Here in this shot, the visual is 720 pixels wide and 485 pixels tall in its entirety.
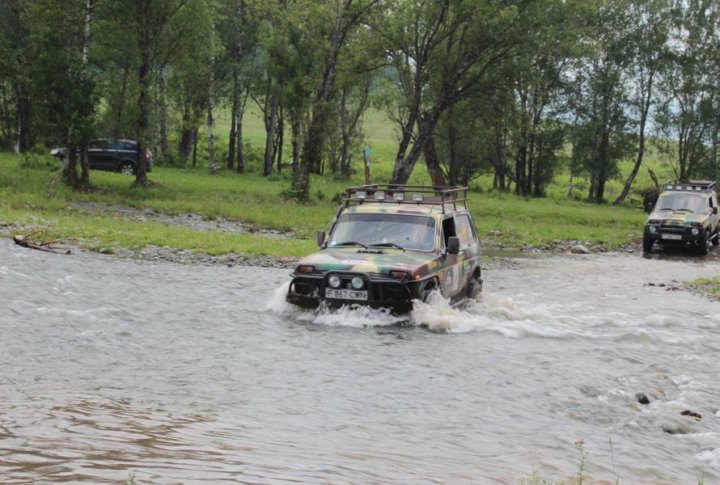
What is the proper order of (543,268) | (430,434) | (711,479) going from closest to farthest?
(711,479) < (430,434) < (543,268)

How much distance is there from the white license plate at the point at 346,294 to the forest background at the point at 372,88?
14544mm

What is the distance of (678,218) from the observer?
2542 cm

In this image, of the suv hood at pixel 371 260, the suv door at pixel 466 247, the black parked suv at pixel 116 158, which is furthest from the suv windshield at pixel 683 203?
the black parked suv at pixel 116 158

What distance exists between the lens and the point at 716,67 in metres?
47.9

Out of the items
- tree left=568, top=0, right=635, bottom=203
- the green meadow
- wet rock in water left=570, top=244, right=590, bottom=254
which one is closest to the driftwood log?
the green meadow

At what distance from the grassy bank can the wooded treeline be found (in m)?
1.73

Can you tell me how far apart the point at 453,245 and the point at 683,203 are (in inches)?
718

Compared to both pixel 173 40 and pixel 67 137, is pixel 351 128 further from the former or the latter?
pixel 67 137

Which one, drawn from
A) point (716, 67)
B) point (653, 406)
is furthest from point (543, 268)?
point (716, 67)

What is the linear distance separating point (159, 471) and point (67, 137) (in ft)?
82.6

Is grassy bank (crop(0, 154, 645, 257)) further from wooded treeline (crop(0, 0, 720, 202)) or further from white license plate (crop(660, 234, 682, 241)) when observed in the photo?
white license plate (crop(660, 234, 682, 241))

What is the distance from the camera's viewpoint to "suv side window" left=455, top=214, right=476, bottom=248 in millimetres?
12977

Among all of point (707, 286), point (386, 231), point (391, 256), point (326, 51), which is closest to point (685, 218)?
point (707, 286)

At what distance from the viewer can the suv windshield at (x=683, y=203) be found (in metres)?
26.5
